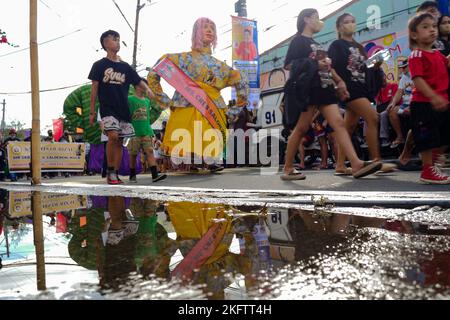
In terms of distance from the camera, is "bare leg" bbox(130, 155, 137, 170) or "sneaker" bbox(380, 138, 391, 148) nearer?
"bare leg" bbox(130, 155, 137, 170)

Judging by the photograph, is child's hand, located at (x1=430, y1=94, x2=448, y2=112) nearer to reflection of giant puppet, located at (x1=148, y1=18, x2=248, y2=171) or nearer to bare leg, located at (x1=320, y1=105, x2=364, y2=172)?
bare leg, located at (x1=320, y1=105, x2=364, y2=172)


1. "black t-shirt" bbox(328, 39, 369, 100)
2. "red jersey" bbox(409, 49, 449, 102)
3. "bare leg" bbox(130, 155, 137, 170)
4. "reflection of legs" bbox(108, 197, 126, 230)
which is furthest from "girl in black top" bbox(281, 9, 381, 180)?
"bare leg" bbox(130, 155, 137, 170)

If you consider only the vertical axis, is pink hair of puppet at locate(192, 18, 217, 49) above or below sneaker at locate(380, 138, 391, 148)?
above

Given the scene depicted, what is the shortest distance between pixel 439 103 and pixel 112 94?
12.4 feet

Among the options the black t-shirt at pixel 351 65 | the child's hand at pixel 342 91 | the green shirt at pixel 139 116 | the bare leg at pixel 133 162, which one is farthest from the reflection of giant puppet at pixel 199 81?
the child's hand at pixel 342 91

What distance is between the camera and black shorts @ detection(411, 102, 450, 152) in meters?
3.39

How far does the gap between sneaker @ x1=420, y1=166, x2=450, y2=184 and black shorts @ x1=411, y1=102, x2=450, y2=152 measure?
0.61 feet

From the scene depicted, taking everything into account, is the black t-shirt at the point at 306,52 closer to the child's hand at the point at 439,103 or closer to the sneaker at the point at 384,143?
the child's hand at the point at 439,103

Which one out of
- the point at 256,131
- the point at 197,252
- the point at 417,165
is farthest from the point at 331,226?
the point at 256,131

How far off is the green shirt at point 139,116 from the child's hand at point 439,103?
13.1ft

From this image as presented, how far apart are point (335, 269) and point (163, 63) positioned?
227 inches

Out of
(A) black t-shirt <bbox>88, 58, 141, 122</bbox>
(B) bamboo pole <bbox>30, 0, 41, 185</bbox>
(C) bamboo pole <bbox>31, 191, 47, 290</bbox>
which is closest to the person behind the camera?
(C) bamboo pole <bbox>31, 191, 47, 290</bbox>

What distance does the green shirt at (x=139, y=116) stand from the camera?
6.09 m

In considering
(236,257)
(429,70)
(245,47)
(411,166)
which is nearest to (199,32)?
(411,166)
